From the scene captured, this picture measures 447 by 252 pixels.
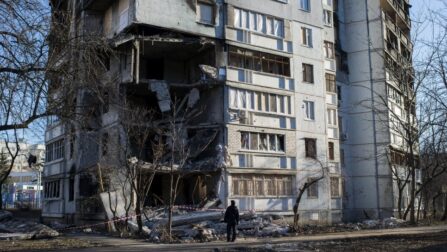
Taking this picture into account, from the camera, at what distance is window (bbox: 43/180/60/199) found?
136 feet

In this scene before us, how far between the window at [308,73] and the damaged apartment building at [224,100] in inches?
3.1

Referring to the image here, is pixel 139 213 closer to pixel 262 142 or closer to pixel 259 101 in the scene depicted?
pixel 262 142

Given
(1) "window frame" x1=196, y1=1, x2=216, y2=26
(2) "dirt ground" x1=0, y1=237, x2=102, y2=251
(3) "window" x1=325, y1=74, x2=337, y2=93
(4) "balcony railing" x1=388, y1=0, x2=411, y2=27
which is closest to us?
(2) "dirt ground" x1=0, y1=237, x2=102, y2=251

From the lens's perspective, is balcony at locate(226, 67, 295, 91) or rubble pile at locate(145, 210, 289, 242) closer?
rubble pile at locate(145, 210, 289, 242)

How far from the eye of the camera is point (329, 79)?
4284 cm

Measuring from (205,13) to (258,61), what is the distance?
4.92 m

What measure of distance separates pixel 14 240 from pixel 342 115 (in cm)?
3190

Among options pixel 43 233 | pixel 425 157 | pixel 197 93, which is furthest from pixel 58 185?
pixel 425 157

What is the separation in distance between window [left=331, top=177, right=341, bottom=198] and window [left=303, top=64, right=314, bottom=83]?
7.92 metres

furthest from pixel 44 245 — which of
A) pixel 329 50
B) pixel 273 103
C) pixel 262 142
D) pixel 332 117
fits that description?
pixel 329 50

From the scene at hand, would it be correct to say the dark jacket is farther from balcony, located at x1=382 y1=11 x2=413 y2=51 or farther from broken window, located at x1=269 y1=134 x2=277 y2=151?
balcony, located at x1=382 y1=11 x2=413 y2=51

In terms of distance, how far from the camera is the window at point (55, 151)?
136 ft

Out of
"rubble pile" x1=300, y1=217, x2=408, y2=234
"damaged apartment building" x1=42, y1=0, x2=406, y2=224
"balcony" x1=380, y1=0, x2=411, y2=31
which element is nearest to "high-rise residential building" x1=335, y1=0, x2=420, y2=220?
"balcony" x1=380, y1=0, x2=411, y2=31

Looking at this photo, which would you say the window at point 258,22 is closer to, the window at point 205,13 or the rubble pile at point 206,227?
the window at point 205,13
